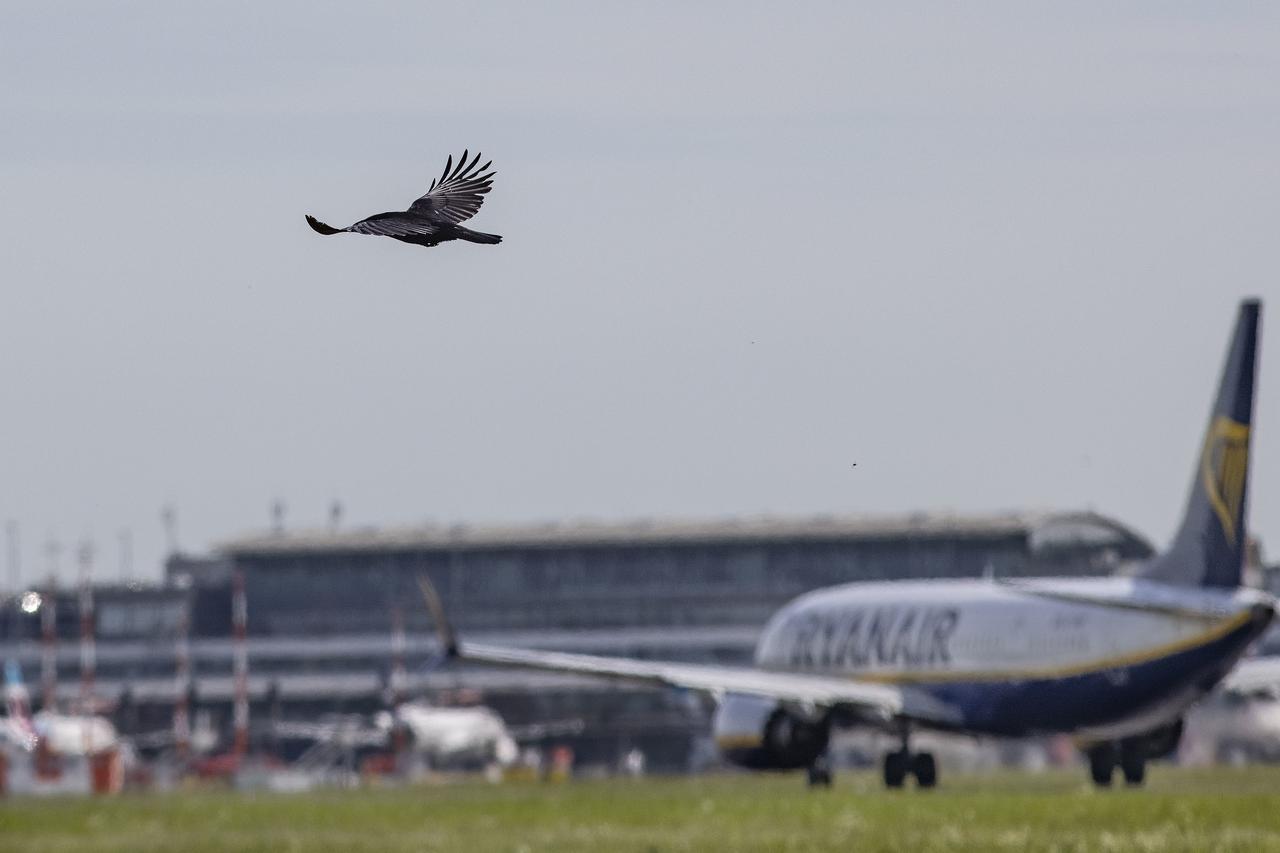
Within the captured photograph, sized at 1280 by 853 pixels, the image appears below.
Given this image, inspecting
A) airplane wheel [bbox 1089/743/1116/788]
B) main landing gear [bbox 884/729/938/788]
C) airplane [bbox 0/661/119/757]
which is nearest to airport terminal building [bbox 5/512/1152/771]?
airplane [bbox 0/661/119/757]

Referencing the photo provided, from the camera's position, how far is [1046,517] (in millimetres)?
150500

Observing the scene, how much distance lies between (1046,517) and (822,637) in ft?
255

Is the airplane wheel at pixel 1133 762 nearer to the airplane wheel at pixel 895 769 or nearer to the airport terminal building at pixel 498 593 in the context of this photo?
the airplane wheel at pixel 895 769

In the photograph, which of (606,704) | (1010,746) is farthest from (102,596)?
(1010,746)

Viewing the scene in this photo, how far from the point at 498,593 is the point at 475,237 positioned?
13547 centimetres

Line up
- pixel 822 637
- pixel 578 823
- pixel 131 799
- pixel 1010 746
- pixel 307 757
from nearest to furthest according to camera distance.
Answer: pixel 578 823, pixel 131 799, pixel 822 637, pixel 1010 746, pixel 307 757

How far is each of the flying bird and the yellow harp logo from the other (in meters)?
43.5

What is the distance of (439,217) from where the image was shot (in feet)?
→ 70.1

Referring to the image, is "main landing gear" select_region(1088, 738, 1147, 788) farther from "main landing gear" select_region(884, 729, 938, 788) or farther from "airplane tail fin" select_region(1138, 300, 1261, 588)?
"airplane tail fin" select_region(1138, 300, 1261, 588)

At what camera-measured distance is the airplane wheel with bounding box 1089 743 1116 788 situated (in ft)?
226

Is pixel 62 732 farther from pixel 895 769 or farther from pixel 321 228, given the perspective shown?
pixel 321 228

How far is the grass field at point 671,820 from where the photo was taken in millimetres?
38969

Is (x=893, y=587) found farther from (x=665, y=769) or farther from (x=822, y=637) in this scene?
(x=665, y=769)

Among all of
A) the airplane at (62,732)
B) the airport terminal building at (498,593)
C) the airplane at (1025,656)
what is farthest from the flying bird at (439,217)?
the airport terminal building at (498,593)
